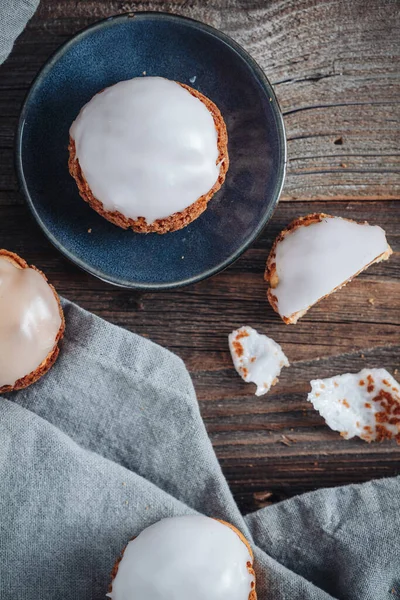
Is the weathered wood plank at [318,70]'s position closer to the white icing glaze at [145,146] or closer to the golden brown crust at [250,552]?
the white icing glaze at [145,146]

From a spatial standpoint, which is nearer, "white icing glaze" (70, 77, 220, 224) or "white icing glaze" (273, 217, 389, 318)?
"white icing glaze" (70, 77, 220, 224)

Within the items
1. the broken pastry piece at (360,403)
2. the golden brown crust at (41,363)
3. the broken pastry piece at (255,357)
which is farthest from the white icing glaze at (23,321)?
the broken pastry piece at (360,403)

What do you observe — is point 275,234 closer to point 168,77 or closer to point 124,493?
point 168,77

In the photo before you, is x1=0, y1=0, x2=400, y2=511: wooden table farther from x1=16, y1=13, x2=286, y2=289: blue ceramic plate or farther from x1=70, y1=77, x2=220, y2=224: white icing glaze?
x1=70, y1=77, x2=220, y2=224: white icing glaze

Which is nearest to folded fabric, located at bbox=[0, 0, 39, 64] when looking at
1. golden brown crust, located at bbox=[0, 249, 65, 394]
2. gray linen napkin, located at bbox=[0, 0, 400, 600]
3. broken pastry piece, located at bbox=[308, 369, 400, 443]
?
gray linen napkin, located at bbox=[0, 0, 400, 600]

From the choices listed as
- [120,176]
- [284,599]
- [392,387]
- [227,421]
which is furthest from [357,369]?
[120,176]

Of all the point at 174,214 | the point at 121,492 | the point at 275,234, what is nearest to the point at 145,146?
the point at 174,214

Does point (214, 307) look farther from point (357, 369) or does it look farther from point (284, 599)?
point (284, 599)
